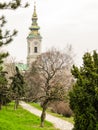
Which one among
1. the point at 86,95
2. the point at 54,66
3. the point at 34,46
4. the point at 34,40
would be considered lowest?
the point at 86,95

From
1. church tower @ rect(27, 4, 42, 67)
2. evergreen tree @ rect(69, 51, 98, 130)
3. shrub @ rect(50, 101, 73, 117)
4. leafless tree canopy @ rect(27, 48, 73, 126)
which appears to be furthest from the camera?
church tower @ rect(27, 4, 42, 67)

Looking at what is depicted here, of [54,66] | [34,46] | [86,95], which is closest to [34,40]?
[34,46]

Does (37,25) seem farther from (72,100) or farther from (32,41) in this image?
(72,100)

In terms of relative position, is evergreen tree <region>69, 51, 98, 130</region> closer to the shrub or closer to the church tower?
the shrub

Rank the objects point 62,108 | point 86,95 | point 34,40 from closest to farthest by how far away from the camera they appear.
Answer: point 86,95
point 62,108
point 34,40

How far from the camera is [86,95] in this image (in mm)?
19656

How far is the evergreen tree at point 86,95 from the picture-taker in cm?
1942

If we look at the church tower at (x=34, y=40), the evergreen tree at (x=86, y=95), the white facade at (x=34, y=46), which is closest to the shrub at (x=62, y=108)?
the evergreen tree at (x=86, y=95)

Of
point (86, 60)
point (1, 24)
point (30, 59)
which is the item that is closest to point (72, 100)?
point (86, 60)

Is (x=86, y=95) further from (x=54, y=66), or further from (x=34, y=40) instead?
(x=34, y=40)

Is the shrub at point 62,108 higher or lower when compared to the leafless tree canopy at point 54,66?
lower

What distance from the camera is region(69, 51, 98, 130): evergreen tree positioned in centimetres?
1942

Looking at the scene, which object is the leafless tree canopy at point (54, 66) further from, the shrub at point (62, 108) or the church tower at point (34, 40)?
the church tower at point (34, 40)

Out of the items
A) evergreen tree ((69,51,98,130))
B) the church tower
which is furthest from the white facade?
evergreen tree ((69,51,98,130))
